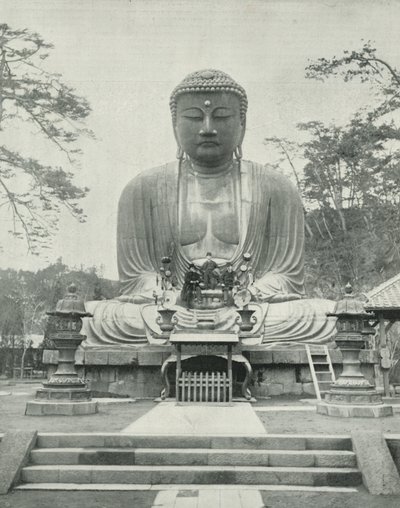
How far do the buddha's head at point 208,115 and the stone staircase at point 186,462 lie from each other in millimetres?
7812

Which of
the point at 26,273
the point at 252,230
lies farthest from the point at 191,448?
the point at 26,273

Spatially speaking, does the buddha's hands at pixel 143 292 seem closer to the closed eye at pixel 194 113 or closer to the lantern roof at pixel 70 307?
the lantern roof at pixel 70 307

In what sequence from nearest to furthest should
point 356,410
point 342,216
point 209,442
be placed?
point 209,442, point 356,410, point 342,216

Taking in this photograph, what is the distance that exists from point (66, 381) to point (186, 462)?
→ 267 centimetres

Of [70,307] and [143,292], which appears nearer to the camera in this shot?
[70,307]

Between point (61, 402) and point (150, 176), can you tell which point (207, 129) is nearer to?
point (150, 176)

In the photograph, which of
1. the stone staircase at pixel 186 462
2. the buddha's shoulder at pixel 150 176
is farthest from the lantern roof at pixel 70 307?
the buddha's shoulder at pixel 150 176

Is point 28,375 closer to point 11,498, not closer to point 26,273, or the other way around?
point 26,273

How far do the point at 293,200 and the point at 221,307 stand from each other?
10.8 ft

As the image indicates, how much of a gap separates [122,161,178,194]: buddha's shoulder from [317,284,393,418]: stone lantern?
19.6ft

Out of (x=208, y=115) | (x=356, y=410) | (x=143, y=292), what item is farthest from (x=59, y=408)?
(x=208, y=115)

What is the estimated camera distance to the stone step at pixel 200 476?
4.80 meters

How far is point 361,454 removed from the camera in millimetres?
4910

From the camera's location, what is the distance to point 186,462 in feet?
16.4
